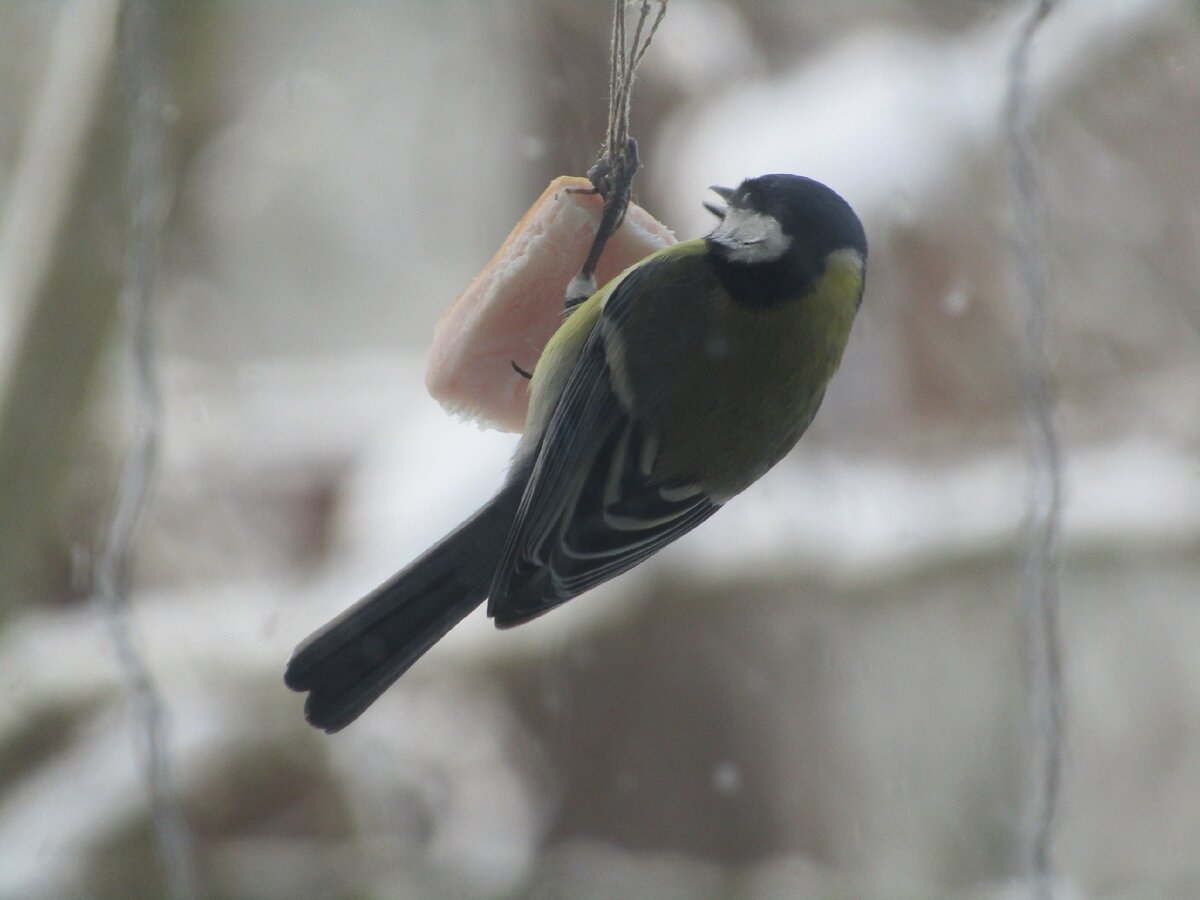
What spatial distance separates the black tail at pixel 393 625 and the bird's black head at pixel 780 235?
0.98ft

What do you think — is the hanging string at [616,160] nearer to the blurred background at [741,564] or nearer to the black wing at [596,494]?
the black wing at [596,494]

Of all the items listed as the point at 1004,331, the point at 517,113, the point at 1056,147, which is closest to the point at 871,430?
the point at 1004,331

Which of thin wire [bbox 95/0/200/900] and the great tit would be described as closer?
the great tit

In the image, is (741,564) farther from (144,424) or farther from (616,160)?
(616,160)

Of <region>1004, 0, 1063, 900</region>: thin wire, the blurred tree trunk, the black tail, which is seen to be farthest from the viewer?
the blurred tree trunk

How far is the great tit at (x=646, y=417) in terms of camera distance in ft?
2.99

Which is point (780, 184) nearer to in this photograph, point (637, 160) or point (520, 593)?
point (637, 160)

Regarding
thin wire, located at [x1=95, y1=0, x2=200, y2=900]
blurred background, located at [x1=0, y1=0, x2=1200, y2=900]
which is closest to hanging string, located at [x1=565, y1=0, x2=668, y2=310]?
thin wire, located at [x1=95, y1=0, x2=200, y2=900]

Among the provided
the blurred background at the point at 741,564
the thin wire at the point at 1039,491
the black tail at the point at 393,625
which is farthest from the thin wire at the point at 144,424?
the thin wire at the point at 1039,491

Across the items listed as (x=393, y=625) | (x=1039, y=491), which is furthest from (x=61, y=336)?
(x=1039, y=491)

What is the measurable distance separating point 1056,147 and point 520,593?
278 cm

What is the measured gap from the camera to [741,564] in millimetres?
3051

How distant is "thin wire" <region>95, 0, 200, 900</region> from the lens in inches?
61.4

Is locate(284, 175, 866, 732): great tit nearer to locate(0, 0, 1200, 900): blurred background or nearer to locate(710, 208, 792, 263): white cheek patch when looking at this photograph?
locate(710, 208, 792, 263): white cheek patch
